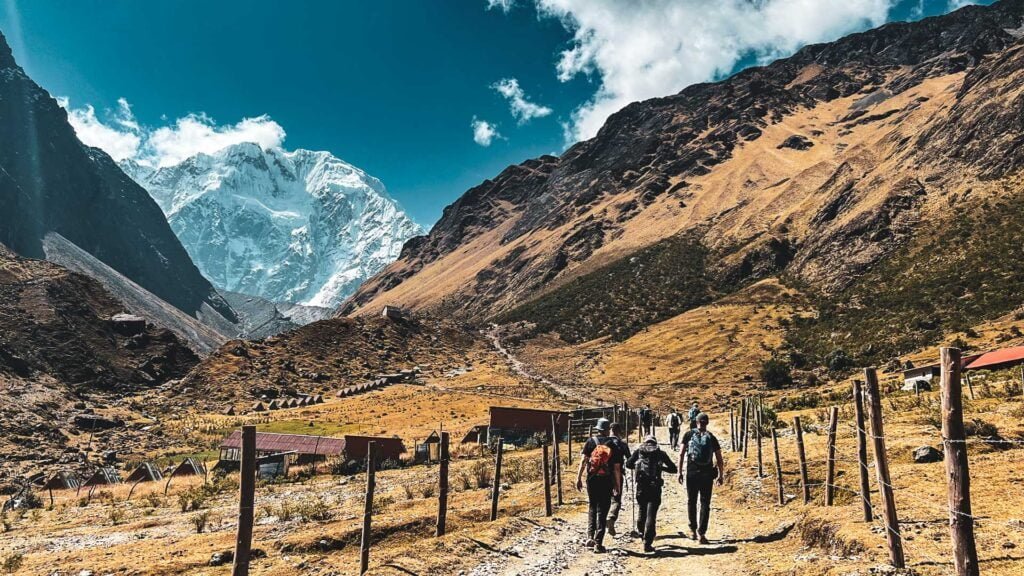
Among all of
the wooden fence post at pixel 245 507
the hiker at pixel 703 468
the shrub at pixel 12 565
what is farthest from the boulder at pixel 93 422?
the hiker at pixel 703 468

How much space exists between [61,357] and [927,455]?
86.9m

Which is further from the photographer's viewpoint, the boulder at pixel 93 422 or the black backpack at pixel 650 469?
the boulder at pixel 93 422

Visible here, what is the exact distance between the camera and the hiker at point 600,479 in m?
11.7

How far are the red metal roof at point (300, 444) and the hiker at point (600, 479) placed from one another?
23.0 m

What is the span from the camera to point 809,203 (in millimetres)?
121688

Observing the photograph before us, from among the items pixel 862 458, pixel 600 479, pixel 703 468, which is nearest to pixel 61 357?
pixel 600 479

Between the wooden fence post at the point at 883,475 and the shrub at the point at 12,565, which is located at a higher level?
the wooden fence post at the point at 883,475

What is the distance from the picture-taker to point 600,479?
1170 cm

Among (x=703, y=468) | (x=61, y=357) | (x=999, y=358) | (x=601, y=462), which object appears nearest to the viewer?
(x=703, y=468)

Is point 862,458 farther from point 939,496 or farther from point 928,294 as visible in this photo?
point 928,294

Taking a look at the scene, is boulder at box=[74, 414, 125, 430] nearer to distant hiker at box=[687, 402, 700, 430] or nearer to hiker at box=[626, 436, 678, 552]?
distant hiker at box=[687, 402, 700, 430]

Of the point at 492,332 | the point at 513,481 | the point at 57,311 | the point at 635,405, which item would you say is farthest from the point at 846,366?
the point at 57,311

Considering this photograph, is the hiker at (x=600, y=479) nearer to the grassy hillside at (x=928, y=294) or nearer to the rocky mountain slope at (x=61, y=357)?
the rocky mountain slope at (x=61, y=357)

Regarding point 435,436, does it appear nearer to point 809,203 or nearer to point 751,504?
point 751,504
